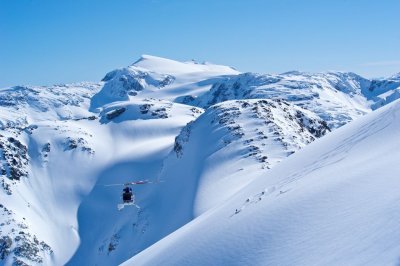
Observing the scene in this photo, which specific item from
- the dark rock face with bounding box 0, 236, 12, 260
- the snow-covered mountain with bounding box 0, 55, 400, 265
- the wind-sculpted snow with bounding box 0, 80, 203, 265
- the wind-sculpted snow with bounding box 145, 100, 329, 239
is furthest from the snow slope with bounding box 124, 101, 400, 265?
the dark rock face with bounding box 0, 236, 12, 260

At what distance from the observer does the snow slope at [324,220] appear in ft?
40.2

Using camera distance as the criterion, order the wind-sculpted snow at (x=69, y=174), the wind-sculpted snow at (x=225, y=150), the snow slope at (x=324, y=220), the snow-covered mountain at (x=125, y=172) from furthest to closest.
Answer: the wind-sculpted snow at (x=69, y=174) < the snow-covered mountain at (x=125, y=172) < the wind-sculpted snow at (x=225, y=150) < the snow slope at (x=324, y=220)

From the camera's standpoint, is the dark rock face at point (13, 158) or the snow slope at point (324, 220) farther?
the dark rock face at point (13, 158)

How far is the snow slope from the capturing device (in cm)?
1227

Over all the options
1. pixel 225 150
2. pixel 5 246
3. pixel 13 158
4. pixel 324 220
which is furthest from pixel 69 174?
pixel 324 220

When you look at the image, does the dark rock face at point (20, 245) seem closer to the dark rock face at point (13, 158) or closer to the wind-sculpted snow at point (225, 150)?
the dark rock face at point (13, 158)

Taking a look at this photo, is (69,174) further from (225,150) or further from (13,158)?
(225,150)

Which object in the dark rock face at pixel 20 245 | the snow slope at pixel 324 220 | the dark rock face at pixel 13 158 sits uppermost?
the dark rock face at pixel 13 158

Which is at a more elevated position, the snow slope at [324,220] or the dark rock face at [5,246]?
the snow slope at [324,220]

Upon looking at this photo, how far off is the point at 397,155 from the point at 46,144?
13000cm

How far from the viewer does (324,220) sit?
603 inches

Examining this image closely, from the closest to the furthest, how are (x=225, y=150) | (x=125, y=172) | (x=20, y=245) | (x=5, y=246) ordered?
(x=225, y=150), (x=5, y=246), (x=20, y=245), (x=125, y=172)

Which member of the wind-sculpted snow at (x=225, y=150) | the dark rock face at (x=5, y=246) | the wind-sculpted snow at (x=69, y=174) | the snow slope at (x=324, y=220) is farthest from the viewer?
the wind-sculpted snow at (x=69, y=174)

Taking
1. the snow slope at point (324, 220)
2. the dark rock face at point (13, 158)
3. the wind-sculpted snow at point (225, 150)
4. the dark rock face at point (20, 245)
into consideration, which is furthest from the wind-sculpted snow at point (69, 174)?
the snow slope at point (324, 220)
